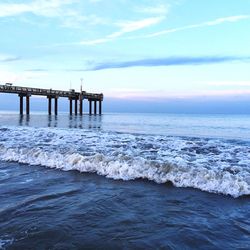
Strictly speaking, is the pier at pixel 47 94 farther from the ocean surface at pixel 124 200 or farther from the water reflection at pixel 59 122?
the ocean surface at pixel 124 200

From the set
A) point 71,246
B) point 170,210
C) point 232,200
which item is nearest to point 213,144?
point 232,200

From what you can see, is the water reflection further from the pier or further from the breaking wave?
the breaking wave

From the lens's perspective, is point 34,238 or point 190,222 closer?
point 34,238

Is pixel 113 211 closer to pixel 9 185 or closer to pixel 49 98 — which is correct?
pixel 9 185

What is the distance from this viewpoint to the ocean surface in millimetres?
4789

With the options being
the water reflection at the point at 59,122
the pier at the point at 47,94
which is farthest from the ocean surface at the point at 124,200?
the pier at the point at 47,94

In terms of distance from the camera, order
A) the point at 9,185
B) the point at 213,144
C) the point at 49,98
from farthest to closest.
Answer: the point at 49,98 < the point at 213,144 < the point at 9,185

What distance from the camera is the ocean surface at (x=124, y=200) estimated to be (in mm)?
4789

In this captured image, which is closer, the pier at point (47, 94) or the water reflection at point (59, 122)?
the water reflection at point (59, 122)

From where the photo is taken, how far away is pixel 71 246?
14.7 ft

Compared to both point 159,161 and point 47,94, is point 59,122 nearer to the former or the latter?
point 47,94

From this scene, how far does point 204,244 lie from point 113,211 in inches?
78.7

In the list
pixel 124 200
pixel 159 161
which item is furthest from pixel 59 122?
pixel 124 200

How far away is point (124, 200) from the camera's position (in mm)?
6773
